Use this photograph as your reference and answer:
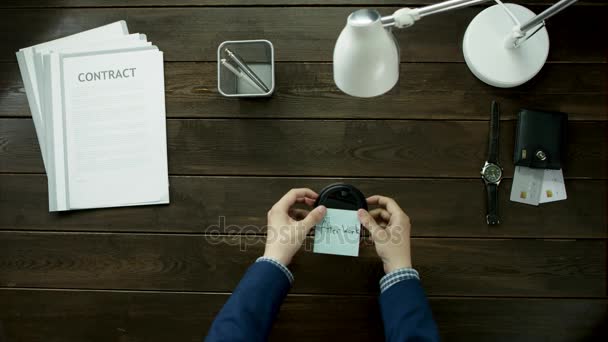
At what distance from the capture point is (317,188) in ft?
3.27

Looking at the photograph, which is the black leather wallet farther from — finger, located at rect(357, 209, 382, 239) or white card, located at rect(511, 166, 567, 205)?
finger, located at rect(357, 209, 382, 239)

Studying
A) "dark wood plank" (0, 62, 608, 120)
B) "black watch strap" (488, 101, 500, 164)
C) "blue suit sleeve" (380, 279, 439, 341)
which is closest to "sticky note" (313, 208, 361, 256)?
"blue suit sleeve" (380, 279, 439, 341)

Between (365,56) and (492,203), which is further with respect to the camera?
(492,203)

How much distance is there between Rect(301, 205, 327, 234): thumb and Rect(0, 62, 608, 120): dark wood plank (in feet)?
0.87

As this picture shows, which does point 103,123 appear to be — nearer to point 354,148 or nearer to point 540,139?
point 354,148

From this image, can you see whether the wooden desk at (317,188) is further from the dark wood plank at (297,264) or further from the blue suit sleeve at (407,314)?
the blue suit sleeve at (407,314)

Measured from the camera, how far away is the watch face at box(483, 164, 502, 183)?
38.3 inches

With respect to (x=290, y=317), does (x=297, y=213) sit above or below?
above

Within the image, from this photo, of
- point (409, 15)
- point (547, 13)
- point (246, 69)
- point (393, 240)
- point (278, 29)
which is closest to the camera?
point (409, 15)

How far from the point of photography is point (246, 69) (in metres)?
0.93

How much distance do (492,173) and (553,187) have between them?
0.51 feet

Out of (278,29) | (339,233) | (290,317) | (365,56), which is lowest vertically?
(290,317)

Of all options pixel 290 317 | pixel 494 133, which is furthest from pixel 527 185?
pixel 290 317

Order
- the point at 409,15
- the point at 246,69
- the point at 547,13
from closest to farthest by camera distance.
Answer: the point at 409,15 → the point at 547,13 → the point at 246,69
